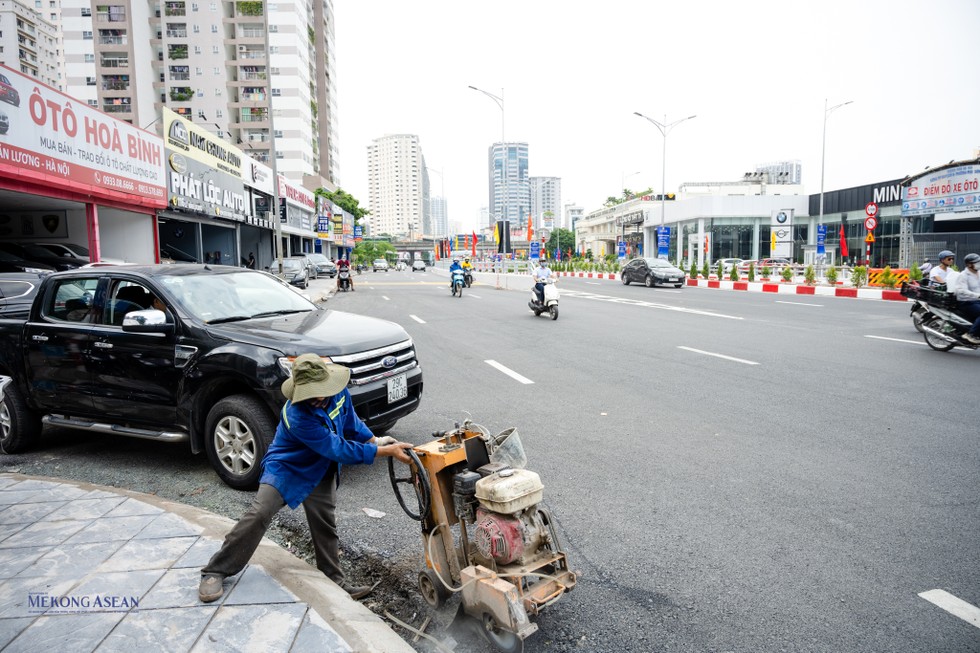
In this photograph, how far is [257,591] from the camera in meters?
3.21

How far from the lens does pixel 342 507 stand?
4.49 meters

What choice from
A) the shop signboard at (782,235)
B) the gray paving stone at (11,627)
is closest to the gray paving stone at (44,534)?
the gray paving stone at (11,627)

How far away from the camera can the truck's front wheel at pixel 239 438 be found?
458 cm

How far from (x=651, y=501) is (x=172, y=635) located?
3017 millimetres

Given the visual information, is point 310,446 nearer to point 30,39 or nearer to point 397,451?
point 397,451

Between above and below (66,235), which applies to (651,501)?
below

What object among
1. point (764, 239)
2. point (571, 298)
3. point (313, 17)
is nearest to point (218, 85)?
point (313, 17)

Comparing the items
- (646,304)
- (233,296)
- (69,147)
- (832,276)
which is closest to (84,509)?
(233,296)

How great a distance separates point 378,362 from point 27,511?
8.57 feet

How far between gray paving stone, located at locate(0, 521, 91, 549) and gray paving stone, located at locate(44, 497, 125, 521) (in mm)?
88

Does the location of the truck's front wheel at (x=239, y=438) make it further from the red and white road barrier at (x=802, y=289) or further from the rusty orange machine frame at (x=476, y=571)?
the red and white road barrier at (x=802, y=289)

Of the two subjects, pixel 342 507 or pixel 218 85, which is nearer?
pixel 342 507

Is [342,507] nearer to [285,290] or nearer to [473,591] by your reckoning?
[473,591]

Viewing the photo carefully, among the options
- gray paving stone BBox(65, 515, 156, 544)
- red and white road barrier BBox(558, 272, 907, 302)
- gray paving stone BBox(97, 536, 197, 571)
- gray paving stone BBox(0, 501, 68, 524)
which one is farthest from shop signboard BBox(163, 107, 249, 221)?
red and white road barrier BBox(558, 272, 907, 302)
